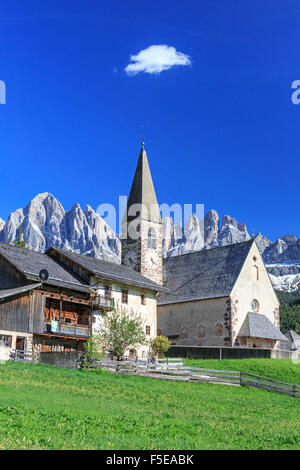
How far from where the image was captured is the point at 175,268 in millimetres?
60469

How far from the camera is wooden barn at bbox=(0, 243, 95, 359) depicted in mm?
36781

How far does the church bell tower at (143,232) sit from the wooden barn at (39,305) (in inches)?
606

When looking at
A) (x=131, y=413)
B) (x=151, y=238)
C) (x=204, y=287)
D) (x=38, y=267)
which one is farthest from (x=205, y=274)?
(x=131, y=413)

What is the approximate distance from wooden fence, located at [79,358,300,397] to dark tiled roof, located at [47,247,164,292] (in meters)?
12.1

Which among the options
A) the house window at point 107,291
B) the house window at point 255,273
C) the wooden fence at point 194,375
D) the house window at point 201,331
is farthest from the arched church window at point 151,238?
the wooden fence at point 194,375

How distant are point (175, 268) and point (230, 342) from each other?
13643 mm

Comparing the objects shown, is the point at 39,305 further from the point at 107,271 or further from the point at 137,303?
the point at 137,303

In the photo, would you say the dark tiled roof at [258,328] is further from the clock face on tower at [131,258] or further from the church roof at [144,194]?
the church roof at [144,194]

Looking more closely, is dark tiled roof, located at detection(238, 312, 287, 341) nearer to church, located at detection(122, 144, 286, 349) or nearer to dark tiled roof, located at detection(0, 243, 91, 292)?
church, located at detection(122, 144, 286, 349)

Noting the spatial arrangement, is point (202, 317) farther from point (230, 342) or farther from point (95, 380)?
point (95, 380)

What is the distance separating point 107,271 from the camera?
154 feet
